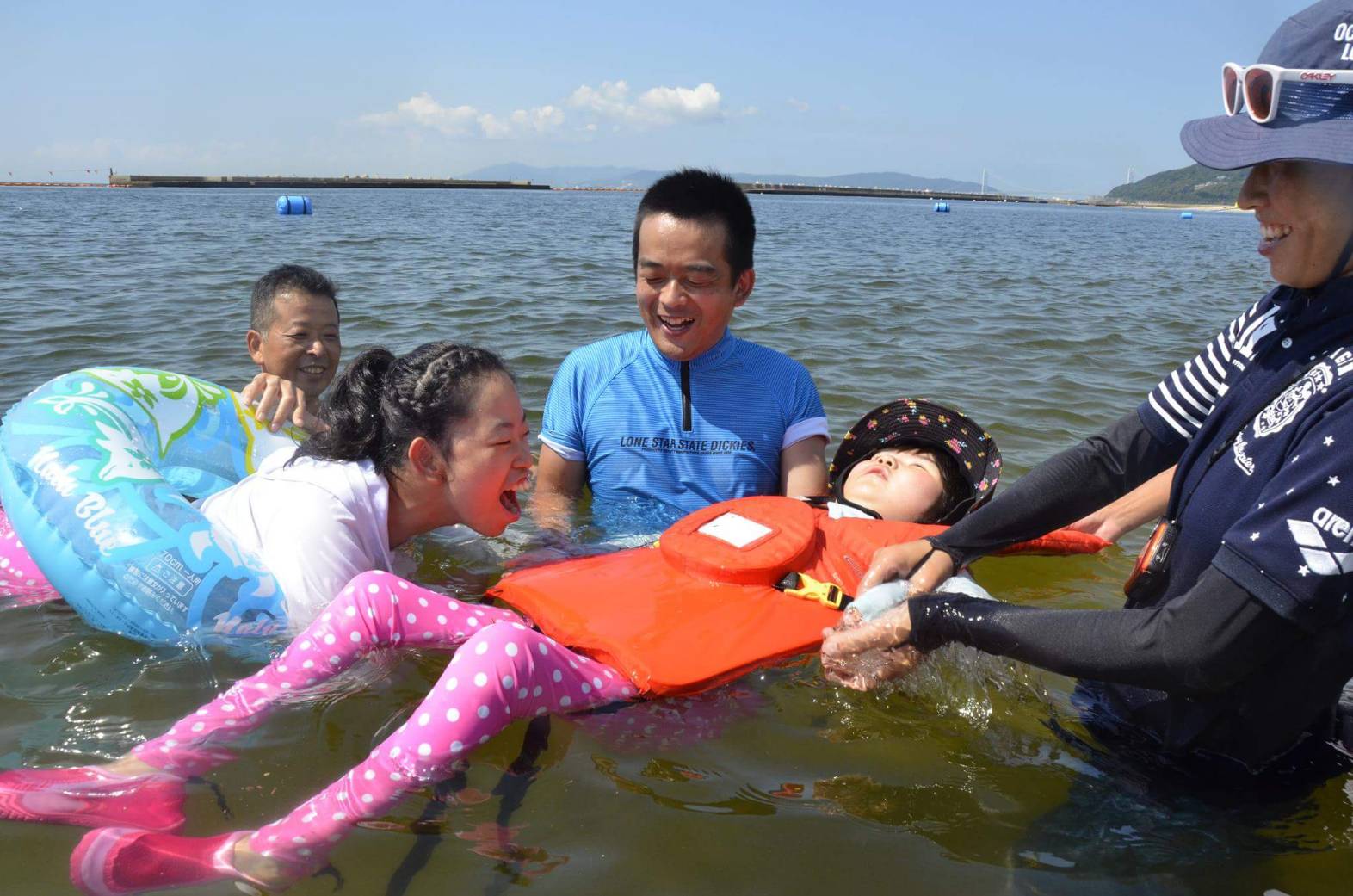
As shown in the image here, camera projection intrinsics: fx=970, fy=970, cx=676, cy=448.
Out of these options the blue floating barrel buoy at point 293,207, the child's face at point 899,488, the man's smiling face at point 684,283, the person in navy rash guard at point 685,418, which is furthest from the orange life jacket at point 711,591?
the blue floating barrel buoy at point 293,207

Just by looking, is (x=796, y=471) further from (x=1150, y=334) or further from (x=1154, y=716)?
(x=1150, y=334)

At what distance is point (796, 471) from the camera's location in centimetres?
413

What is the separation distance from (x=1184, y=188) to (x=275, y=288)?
18001 cm

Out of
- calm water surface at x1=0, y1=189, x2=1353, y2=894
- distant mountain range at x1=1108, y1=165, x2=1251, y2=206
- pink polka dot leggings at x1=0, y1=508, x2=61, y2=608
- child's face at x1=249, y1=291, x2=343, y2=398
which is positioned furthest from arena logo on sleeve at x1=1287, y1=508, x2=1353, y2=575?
distant mountain range at x1=1108, y1=165, x2=1251, y2=206

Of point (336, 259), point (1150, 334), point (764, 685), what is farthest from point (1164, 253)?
point (764, 685)

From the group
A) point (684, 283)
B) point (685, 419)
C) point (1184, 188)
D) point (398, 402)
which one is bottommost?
point (685, 419)

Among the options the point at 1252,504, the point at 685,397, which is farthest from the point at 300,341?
the point at 1252,504

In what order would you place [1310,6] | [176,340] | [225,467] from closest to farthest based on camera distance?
1. [1310,6]
2. [225,467]
3. [176,340]

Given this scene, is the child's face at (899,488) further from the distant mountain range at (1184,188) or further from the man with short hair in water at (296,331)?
the distant mountain range at (1184,188)

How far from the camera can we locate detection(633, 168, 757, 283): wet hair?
12.4 feet

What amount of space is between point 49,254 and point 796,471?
1548 cm

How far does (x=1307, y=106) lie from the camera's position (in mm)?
1752

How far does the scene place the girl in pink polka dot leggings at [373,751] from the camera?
2072mm

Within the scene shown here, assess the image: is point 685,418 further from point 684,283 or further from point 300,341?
point 300,341
